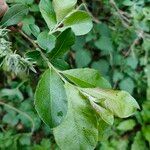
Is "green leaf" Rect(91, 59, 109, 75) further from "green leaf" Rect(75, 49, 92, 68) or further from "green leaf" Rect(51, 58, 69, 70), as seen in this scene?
"green leaf" Rect(51, 58, 69, 70)

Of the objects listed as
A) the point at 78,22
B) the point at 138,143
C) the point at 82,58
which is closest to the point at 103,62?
the point at 82,58

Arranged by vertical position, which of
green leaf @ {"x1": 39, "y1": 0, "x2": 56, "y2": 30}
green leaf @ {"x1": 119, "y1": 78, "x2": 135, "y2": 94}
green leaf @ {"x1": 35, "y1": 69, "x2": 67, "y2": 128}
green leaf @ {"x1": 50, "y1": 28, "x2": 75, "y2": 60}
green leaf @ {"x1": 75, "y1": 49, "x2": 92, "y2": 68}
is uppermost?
green leaf @ {"x1": 39, "y1": 0, "x2": 56, "y2": 30}

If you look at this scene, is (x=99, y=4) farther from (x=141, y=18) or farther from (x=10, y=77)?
(x=10, y=77)

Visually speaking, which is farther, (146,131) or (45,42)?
(146,131)

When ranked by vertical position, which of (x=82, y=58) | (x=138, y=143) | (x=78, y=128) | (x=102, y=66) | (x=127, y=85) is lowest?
(x=138, y=143)

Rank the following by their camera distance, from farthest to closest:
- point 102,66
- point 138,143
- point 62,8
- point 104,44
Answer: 1. point 138,143
2. point 102,66
3. point 104,44
4. point 62,8

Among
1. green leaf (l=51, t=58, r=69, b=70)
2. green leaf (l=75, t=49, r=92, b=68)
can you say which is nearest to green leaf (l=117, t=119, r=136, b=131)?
green leaf (l=75, t=49, r=92, b=68)

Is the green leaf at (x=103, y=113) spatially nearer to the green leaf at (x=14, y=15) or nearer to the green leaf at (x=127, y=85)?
the green leaf at (x=14, y=15)

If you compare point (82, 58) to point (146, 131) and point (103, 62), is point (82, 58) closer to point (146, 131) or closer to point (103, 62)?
point (103, 62)
